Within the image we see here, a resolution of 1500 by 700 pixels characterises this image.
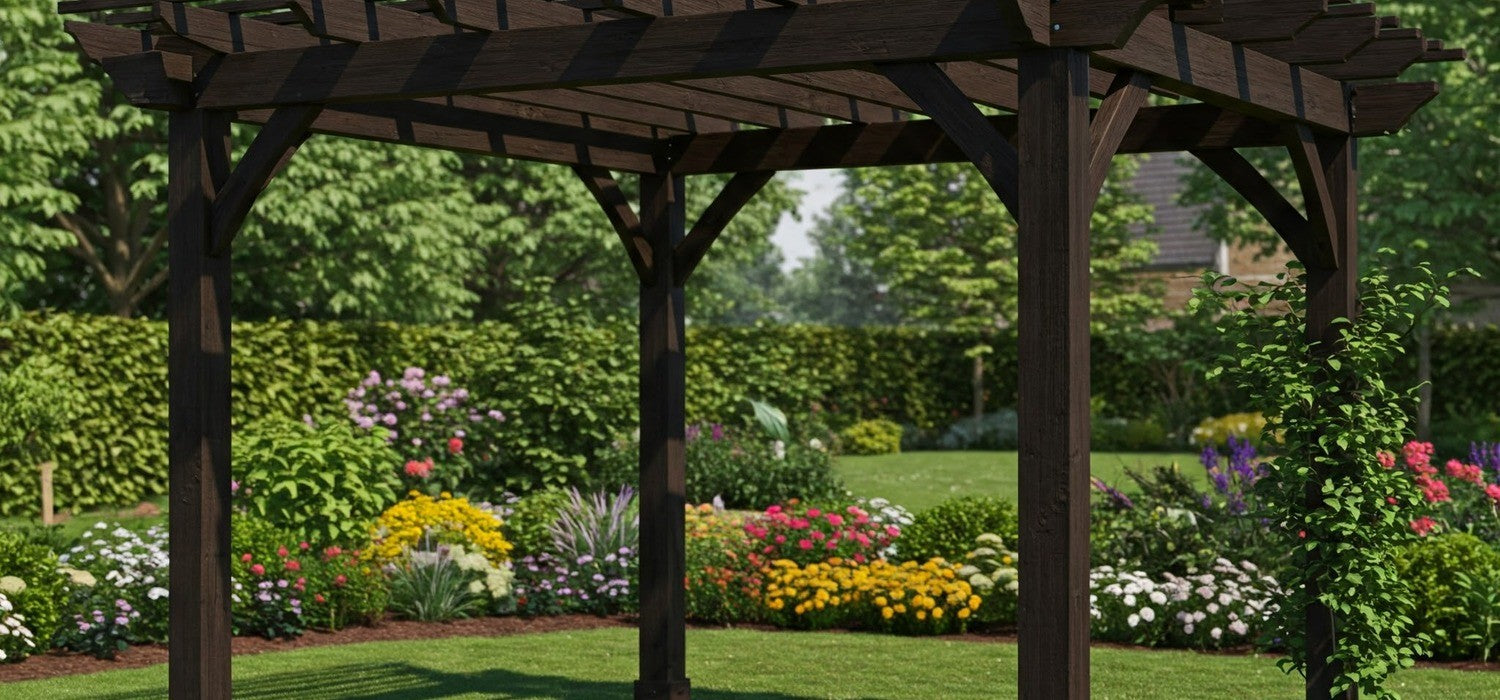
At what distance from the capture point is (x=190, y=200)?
234 inches

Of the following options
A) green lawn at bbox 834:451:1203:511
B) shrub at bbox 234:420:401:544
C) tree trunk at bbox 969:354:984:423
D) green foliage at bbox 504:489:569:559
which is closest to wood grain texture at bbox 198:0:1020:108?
shrub at bbox 234:420:401:544

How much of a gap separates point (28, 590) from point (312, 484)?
2088 mm

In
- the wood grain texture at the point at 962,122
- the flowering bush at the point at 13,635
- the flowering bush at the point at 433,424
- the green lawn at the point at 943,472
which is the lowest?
the flowering bush at the point at 13,635

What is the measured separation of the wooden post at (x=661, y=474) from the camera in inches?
306

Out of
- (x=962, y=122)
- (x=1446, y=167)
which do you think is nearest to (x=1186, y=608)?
(x=962, y=122)

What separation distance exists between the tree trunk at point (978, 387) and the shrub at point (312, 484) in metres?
14.6

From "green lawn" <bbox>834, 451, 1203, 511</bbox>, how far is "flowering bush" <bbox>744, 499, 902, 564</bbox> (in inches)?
177

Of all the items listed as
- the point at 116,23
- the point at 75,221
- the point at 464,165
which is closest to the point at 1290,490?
the point at 116,23

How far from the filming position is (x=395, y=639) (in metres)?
9.87

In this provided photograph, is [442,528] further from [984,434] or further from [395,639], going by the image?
[984,434]

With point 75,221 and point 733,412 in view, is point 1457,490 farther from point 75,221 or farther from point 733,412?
point 75,221

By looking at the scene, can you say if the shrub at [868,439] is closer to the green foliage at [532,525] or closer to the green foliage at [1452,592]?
the green foliage at [532,525]

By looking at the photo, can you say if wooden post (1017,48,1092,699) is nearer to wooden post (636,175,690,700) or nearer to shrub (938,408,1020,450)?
wooden post (636,175,690,700)

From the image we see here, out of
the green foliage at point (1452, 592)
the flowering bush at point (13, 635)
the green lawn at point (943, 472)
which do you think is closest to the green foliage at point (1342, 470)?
the green foliage at point (1452, 592)
